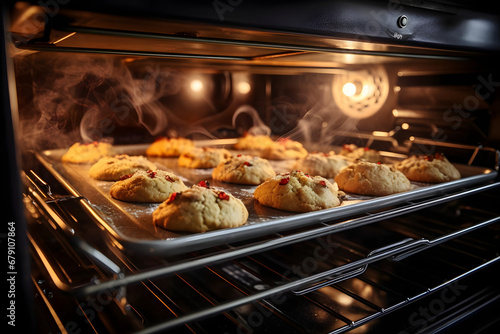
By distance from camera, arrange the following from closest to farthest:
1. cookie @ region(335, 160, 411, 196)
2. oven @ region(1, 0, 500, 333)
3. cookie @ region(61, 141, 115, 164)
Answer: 1. oven @ region(1, 0, 500, 333)
2. cookie @ region(335, 160, 411, 196)
3. cookie @ region(61, 141, 115, 164)

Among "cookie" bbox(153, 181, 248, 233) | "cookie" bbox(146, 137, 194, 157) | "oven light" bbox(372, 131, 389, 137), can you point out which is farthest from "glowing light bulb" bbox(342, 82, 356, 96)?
"cookie" bbox(153, 181, 248, 233)

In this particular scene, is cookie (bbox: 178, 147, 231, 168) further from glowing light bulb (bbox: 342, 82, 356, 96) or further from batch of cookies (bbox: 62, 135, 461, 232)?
glowing light bulb (bbox: 342, 82, 356, 96)

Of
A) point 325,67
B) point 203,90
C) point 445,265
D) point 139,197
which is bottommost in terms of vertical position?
point 445,265

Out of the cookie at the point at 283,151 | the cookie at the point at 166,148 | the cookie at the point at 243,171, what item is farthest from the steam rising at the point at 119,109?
the cookie at the point at 243,171

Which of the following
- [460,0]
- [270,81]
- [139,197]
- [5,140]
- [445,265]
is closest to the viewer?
[5,140]

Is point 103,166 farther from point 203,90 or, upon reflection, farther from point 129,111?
point 203,90

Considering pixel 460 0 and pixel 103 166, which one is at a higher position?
pixel 460 0

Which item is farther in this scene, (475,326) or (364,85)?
(364,85)

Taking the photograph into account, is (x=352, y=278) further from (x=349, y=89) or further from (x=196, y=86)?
(x=196, y=86)

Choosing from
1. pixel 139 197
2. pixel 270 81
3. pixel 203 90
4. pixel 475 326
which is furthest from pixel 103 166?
pixel 475 326
